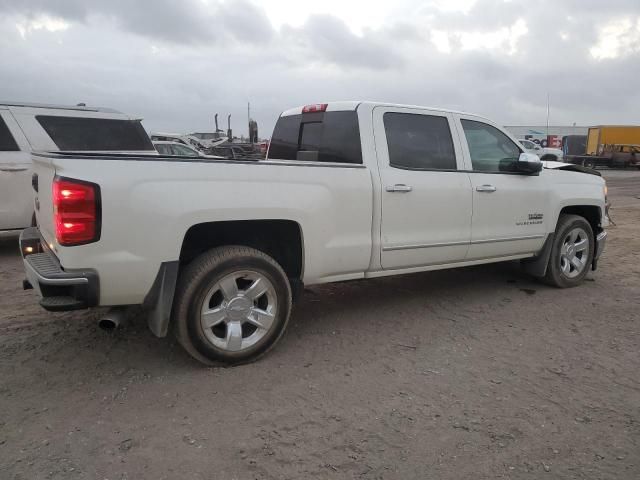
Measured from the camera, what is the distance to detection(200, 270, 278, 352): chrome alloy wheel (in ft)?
11.2

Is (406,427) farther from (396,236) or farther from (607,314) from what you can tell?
(607,314)

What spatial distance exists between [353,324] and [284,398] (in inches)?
55.1

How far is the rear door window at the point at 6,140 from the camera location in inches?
256

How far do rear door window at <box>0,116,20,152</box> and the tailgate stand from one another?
3.35 meters

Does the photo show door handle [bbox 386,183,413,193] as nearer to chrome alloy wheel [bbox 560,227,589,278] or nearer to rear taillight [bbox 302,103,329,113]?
rear taillight [bbox 302,103,329,113]

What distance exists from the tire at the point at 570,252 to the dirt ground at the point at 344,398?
65 cm

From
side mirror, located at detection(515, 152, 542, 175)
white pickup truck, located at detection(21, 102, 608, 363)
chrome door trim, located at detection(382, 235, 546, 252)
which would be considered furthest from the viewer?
side mirror, located at detection(515, 152, 542, 175)

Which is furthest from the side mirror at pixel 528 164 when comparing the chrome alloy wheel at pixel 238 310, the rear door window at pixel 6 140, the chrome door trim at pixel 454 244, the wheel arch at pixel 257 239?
the rear door window at pixel 6 140

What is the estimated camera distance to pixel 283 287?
143 inches

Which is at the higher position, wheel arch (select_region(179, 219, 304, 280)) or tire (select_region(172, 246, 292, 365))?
wheel arch (select_region(179, 219, 304, 280))

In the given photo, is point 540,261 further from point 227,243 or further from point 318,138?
point 227,243

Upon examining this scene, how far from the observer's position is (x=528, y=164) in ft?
15.9

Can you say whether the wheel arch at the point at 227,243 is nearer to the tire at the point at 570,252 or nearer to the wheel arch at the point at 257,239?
the wheel arch at the point at 257,239

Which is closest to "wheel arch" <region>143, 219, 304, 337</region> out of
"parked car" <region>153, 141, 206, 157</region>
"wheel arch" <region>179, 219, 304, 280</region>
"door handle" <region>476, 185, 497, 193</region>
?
"wheel arch" <region>179, 219, 304, 280</region>
